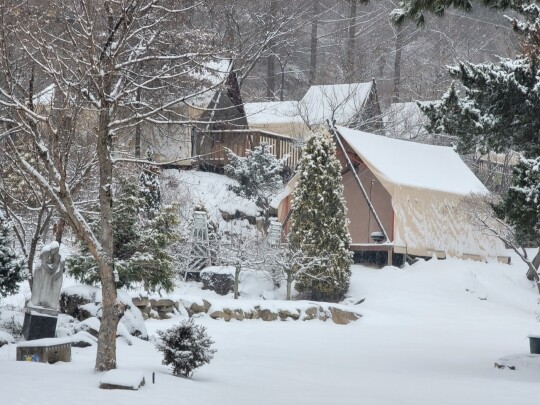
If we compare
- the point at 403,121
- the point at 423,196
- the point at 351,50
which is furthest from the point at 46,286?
the point at 351,50

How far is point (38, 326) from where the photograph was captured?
42.9 ft

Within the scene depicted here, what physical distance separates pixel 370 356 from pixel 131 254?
4.81 m

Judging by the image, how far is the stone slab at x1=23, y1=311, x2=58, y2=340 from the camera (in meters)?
13.0

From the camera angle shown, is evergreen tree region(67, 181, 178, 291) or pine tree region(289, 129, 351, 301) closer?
evergreen tree region(67, 181, 178, 291)

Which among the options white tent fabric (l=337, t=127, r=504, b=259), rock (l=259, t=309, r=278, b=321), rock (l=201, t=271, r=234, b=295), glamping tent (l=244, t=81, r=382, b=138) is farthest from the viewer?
glamping tent (l=244, t=81, r=382, b=138)

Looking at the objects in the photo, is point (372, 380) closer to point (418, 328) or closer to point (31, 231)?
point (418, 328)

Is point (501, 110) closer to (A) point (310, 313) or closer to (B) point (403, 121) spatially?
(A) point (310, 313)

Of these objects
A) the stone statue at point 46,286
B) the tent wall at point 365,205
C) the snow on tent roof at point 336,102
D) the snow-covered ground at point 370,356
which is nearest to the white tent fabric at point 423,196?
the tent wall at point 365,205

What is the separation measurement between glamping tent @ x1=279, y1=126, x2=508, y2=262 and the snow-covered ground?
1.15 meters

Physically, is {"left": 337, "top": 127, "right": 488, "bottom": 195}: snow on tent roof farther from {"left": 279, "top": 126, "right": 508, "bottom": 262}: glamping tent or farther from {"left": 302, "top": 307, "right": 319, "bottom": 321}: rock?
{"left": 302, "top": 307, "right": 319, "bottom": 321}: rock

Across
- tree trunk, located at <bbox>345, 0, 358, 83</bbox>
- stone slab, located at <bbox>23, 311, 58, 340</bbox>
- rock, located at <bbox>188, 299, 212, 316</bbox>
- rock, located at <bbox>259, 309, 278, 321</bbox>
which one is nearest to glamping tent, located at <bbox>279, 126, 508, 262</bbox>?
rock, located at <bbox>259, 309, 278, 321</bbox>

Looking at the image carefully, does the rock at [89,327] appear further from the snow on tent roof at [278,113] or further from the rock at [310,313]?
the snow on tent roof at [278,113]

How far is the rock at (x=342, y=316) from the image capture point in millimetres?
21031

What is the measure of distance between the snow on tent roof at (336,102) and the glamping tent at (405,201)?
6.61 metres
